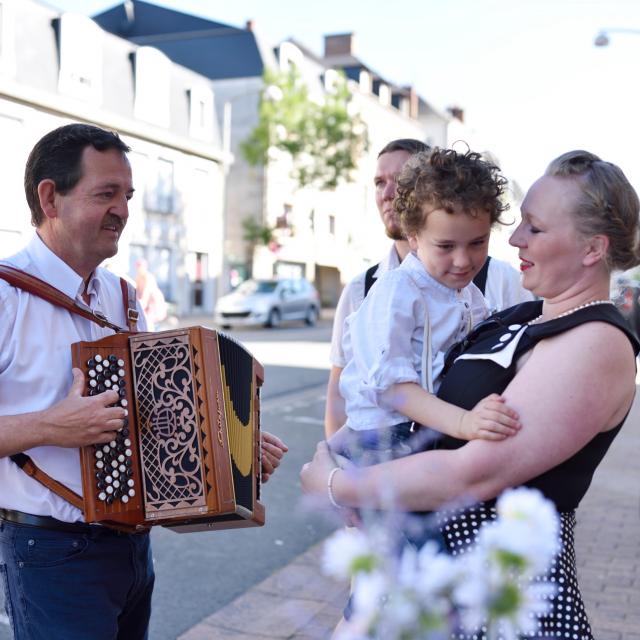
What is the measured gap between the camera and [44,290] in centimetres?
225

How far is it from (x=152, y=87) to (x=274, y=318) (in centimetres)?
917

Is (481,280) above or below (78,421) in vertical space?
above

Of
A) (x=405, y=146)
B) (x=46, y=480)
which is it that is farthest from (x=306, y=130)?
(x=46, y=480)

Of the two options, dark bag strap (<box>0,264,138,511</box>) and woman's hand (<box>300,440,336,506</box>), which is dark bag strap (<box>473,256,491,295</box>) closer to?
woman's hand (<box>300,440,336,506</box>)

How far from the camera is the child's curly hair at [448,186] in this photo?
2.04 meters

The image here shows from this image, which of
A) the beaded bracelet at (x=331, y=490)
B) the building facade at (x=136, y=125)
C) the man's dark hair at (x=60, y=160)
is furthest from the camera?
the building facade at (x=136, y=125)

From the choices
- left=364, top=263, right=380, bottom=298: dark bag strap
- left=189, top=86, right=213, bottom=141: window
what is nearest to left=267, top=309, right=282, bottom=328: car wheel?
left=189, top=86, right=213, bottom=141: window

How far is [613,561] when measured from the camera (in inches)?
201

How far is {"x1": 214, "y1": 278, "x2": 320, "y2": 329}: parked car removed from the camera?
2392cm

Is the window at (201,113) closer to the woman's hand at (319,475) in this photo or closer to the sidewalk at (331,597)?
the sidewalk at (331,597)

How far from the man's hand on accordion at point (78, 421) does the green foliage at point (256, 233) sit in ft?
102

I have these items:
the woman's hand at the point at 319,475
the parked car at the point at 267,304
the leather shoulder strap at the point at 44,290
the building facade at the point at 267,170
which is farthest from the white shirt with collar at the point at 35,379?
the building facade at the point at 267,170

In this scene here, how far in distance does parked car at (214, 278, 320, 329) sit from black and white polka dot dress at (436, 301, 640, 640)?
2198 centimetres

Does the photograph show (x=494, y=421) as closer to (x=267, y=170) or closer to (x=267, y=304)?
(x=267, y=304)
